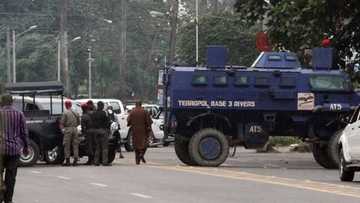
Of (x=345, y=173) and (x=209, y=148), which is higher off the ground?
(x=209, y=148)

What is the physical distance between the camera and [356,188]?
59.5 ft

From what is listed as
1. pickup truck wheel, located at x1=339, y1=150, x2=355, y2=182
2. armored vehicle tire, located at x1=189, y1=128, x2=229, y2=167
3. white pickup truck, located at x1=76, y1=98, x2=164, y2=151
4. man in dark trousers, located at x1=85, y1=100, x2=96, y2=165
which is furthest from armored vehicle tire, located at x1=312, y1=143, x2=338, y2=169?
white pickup truck, located at x1=76, y1=98, x2=164, y2=151

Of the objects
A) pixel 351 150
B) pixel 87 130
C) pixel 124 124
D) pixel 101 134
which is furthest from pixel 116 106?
pixel 351 150

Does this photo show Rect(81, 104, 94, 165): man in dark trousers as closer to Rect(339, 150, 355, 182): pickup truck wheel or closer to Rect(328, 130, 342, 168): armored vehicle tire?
Rect(328, 130, 342, 168): armored vehicle tire

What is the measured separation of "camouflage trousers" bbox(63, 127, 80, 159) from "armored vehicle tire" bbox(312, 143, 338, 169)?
→ 20.6 ft

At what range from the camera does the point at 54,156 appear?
25.9 meters

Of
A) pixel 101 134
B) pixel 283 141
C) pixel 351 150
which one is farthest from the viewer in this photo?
pixel 283 141

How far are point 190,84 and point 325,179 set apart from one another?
5.17m

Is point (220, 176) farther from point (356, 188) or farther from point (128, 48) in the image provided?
point (128, 48)

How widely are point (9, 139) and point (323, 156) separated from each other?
13.5m

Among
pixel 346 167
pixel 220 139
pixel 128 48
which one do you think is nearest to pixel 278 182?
pixel 346 167

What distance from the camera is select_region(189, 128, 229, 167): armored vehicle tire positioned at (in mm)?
25172

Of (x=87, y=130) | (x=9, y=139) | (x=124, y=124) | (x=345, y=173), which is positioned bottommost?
(x=345, y=173)

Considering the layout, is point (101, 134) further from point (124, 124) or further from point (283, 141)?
point (283, 141)
